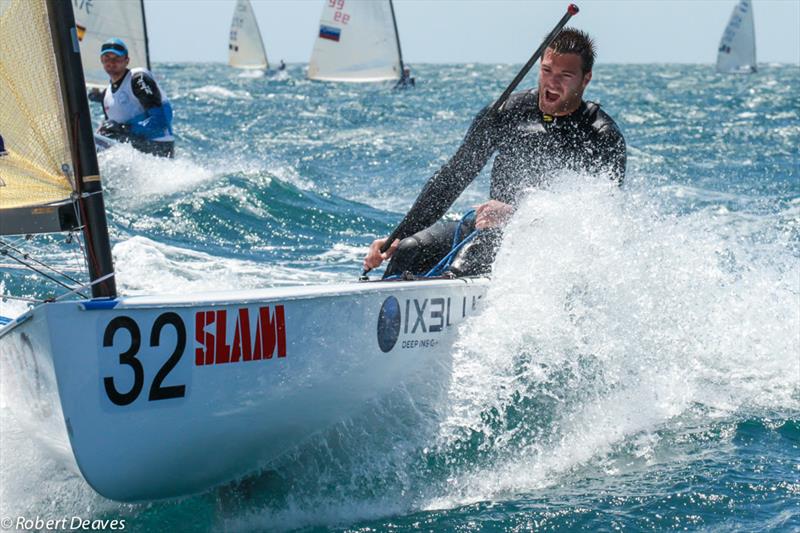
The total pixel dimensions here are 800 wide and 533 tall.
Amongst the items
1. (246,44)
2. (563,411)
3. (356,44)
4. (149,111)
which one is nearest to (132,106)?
(149,111)

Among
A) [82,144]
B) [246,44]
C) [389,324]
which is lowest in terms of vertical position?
[246,44]

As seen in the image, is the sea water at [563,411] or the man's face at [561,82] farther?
the man's face at [561,82]

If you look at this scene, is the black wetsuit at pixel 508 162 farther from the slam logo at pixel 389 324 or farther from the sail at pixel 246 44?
the sail at pixel 246 44

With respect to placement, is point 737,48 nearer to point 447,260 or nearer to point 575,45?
point 575,45

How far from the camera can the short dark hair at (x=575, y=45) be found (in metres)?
4.14

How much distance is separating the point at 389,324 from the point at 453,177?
1.07 meters

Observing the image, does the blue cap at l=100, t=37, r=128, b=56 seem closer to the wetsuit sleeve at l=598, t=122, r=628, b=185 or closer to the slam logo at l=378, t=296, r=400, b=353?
the wetsuit sleeve at l=598, t=122, r=628, b=185

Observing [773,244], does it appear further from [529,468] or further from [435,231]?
[529,468]

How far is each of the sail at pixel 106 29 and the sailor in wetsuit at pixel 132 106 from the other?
418 cm

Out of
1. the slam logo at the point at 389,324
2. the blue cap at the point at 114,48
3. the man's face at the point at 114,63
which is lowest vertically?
the slam logo at the point at 389,324

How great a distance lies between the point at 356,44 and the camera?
108 ft

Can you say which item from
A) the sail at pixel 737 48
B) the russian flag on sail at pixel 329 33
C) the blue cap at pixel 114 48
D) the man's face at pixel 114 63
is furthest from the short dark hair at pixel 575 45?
the sail at pixel 737 48

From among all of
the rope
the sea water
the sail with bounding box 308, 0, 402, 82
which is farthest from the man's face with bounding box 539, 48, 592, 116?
the sail with bounding box 308, 0, 402, 82

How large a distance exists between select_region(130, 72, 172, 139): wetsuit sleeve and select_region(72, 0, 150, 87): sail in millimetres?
4192
